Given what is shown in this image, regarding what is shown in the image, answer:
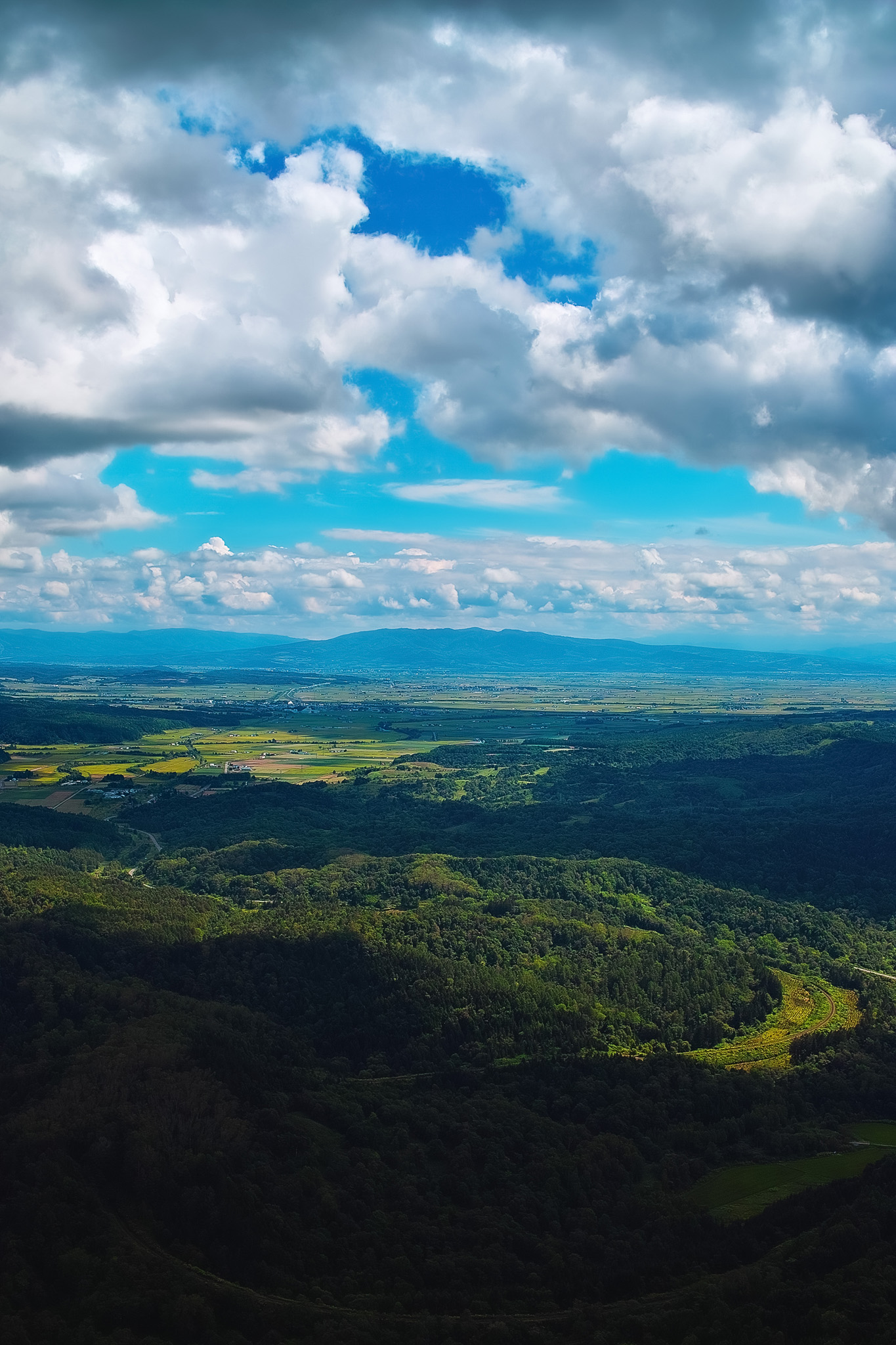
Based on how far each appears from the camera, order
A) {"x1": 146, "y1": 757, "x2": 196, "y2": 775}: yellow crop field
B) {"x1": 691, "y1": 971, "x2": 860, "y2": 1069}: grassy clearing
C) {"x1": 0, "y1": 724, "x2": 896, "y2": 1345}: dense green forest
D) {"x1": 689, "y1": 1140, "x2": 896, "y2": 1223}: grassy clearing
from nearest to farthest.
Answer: {"x1": 0, "y1": 724, "x2": 896, "y2": 1345}: dense green forest < {"x1": 689, "y1": 1140, "x2": 896, "y2": 1223}: grassy clearing < {"x1": 691, "y1": 971, "x2": 860, "y2": 1069}: grassy clearing < {"x1": 146, "y1": 757, "x2": 196, "y2": 775}: yellow crop field

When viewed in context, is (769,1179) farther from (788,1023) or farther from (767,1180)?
(788,1023)

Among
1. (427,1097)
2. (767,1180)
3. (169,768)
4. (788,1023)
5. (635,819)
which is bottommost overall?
(767,1180)

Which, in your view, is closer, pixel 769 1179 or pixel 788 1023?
pixel 769 1179

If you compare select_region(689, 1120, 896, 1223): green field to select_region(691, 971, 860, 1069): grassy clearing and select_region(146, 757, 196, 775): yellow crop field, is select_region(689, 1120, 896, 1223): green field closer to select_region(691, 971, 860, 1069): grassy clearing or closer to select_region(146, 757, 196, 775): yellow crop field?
select_region(691, 971, 860, 1069): grassy clearing

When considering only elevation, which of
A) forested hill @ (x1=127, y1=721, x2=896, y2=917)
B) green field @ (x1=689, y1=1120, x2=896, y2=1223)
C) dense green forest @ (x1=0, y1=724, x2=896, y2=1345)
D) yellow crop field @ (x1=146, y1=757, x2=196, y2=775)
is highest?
yellow crop field @ (x1=146, y1=757, x2=196, y2=775)

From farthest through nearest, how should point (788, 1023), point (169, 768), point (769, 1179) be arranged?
1. point (169, 768)
2. point (788, 1023)
3. point (769, 1179)

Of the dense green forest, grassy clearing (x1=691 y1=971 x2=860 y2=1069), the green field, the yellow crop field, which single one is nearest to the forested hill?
the dense green forest

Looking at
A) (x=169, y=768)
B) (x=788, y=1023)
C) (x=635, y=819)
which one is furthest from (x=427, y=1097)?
(x=169, y=768)
